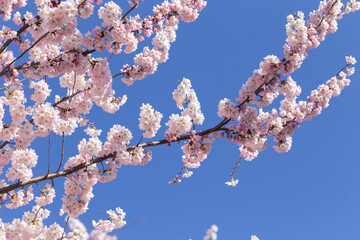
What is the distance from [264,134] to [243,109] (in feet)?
2.91

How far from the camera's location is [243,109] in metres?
6.41

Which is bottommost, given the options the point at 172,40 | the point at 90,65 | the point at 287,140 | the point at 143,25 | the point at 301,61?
the point at 287,140

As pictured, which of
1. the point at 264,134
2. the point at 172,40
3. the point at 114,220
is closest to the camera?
the point at 264,134

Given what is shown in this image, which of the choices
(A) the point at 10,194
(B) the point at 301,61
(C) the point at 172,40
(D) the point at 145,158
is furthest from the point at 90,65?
(B) the point at 301,61

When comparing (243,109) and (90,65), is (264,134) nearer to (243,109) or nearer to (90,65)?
(243,109)

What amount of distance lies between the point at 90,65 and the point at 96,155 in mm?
1785

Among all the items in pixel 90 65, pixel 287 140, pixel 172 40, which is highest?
pixel 172 40

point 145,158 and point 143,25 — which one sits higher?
point 143,25

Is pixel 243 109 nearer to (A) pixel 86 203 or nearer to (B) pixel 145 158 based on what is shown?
(B) pixel 145 158

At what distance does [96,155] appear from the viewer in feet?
20.9

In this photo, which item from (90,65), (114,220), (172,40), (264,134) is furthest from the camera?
(114,220)

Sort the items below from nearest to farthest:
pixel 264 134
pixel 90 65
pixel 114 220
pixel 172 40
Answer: pixel 90 65
pixel 264 134
pixel 172 40
pixel 114 220

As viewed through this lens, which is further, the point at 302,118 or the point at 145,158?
the point at 302,118

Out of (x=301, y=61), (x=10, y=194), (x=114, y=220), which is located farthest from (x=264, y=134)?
(x=10, y=194)
